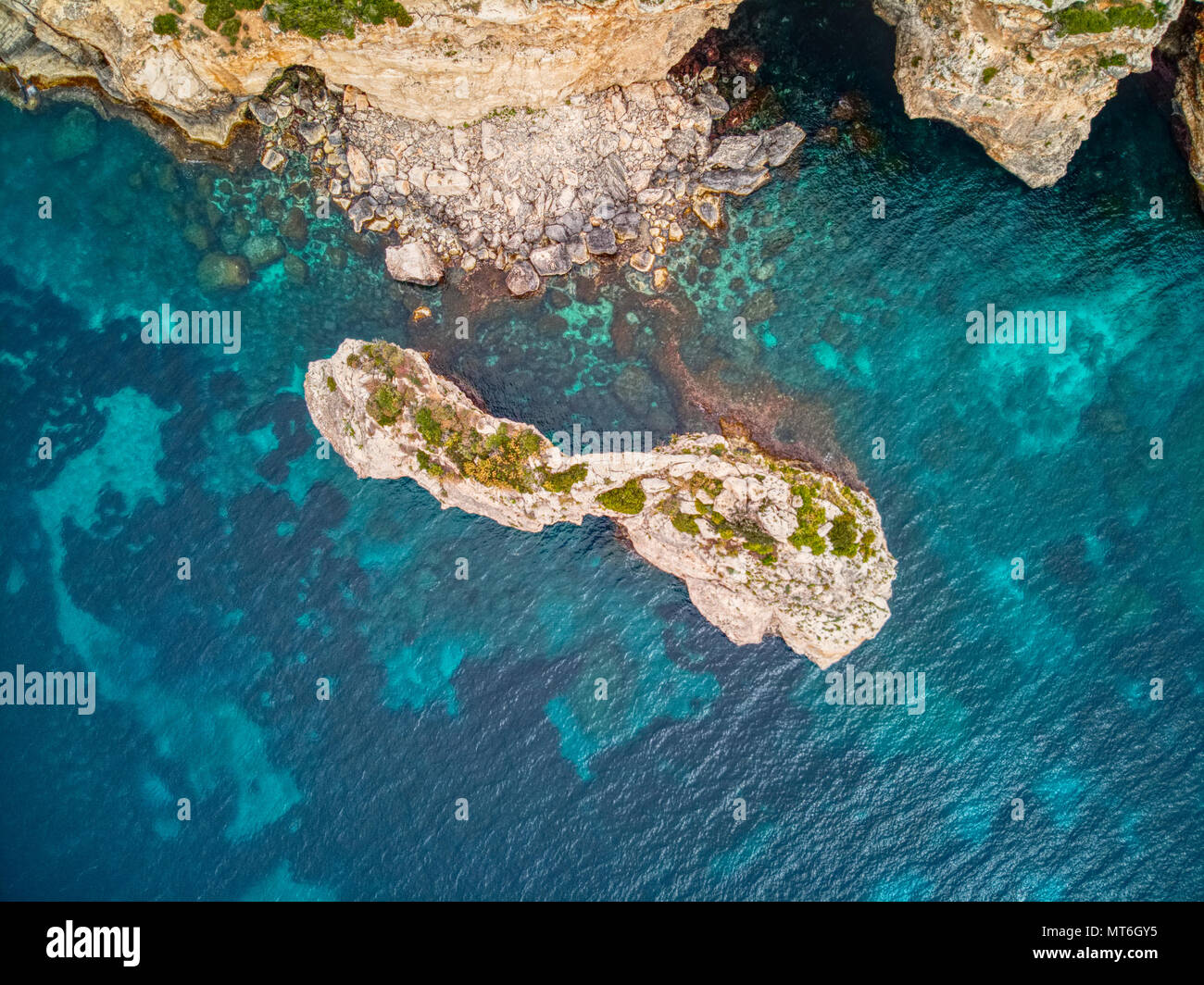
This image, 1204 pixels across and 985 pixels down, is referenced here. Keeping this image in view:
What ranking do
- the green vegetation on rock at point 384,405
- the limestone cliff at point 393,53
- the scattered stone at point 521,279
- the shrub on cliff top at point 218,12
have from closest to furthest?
the limestone cliff at point 393,53 < the shrub on cliff top at point 218,12 < the green vegetation on rock at point 384,405 < the scattered stone at point 521,279

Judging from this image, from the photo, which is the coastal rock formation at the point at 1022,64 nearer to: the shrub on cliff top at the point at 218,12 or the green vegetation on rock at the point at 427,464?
the green vegetation on rock at the point at 427,464

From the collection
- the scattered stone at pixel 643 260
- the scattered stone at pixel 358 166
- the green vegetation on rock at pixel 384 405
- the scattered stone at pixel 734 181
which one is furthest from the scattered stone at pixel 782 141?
the green vegetation on rock at pixel 384 405

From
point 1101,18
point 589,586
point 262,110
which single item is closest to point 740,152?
point 1101,18

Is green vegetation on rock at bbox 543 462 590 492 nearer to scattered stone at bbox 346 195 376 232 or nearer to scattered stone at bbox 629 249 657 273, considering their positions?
scattered stone at bbox 629 249 657 273

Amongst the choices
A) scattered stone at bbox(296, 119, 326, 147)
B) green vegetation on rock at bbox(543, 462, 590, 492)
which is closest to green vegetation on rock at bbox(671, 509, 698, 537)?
green vegetation on rock at bbox(543, 462, 590, 492)

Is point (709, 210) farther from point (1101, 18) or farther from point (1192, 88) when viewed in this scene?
point (1192, 88)

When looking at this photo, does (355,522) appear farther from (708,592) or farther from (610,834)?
(610,834)
